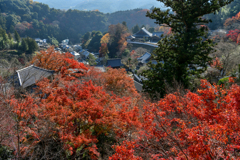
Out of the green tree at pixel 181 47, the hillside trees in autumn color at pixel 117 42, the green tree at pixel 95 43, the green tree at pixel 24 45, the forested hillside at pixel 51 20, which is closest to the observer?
the green tree at pixel 181 47

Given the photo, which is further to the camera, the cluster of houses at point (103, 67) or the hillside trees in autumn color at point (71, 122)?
the cluster of houses at point (103, 67)

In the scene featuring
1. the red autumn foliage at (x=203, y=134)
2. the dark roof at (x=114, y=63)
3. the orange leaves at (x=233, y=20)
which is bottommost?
the dark roof at (x=114, y=63)

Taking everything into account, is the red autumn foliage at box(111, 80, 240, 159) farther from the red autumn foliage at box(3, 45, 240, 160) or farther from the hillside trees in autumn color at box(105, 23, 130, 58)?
the hillside trees in autumn color at box(105, 23, 130, 58)

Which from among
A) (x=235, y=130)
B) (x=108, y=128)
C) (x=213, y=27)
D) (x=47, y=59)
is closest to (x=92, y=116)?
(x=108, y=128)

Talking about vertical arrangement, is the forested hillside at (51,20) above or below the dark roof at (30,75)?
above

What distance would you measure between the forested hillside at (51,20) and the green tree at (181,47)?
6672 cm

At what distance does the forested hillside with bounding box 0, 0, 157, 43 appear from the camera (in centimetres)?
6288

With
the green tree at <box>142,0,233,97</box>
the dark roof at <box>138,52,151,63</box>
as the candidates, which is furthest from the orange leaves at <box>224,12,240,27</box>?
the green tree at <box>142,0,233,97</box>

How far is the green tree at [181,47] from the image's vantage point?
32.2 feet

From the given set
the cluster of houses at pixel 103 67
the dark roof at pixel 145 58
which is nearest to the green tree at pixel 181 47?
the cluster of houses at pixel 103 67

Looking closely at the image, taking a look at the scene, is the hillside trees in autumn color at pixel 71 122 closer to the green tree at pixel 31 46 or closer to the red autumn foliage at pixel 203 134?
the red autumn foliage at pixel 203 134

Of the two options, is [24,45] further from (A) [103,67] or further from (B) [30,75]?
(B) [30,75]

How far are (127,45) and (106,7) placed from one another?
14934 cm

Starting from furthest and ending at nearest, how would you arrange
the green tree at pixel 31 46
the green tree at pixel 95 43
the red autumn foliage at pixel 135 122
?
the green tree at pixel 95 43
the green tree at pixel 31 46
the red autumn foliage at pixel 135 122
